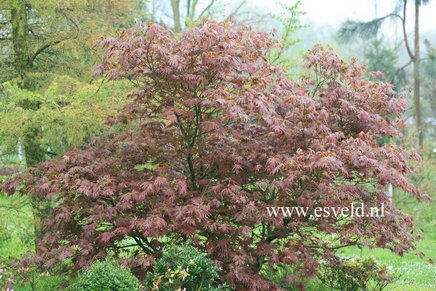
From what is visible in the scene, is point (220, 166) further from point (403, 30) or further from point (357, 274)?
point (403, 30)

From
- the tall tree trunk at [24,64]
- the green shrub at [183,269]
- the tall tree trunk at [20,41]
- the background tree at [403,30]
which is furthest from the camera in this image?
the background tree at [403,30]

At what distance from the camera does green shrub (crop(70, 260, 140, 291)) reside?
14.4 feet

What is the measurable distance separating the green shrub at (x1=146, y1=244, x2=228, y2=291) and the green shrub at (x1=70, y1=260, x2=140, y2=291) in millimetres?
278

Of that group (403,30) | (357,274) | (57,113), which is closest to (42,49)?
(57,113)

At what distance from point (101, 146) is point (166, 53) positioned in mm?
1650

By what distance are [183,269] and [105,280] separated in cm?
71

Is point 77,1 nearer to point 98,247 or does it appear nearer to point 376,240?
point 98,247

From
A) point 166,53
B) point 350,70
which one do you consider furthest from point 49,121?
point 350,70

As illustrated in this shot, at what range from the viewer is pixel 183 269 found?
4754 millimetres

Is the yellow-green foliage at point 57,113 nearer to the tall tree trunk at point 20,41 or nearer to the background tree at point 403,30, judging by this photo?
the tall tree trunk at point 20,41

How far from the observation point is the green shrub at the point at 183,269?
4.73 m

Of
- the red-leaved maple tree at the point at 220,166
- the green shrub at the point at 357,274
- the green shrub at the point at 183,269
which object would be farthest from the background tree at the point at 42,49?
the green shrub at the point at 357,274

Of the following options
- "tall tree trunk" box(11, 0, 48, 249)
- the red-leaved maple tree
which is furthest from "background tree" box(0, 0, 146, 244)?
the red-leaved maple tree

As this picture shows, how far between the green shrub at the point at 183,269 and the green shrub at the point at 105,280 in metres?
0.28
